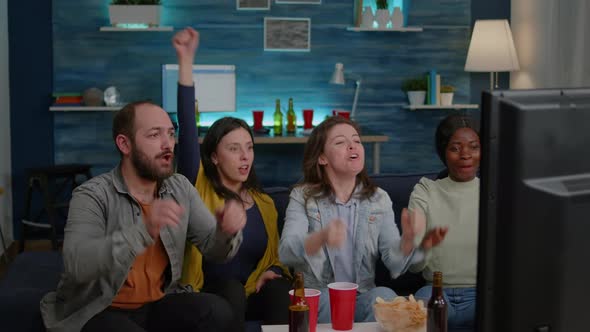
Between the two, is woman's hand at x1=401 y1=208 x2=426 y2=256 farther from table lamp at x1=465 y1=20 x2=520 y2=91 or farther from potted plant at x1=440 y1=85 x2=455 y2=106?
potted plant at x1=440 y1=85 x2=455 y2=106

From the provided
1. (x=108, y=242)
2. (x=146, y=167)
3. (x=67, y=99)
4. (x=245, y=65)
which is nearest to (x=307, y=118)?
(x=245, y=65)

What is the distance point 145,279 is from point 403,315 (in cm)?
88

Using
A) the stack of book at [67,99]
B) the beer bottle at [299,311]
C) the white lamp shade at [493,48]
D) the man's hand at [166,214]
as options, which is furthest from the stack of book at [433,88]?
the man's hand at [166,214]

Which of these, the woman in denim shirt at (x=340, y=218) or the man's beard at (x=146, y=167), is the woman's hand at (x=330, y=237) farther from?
the man's beard at (x=146, y=167)

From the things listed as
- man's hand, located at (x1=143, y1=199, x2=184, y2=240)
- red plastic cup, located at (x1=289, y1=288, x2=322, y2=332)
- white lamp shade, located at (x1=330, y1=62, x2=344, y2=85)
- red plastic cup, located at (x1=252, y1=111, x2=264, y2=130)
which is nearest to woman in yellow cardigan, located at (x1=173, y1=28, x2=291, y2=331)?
red plastic cup, located at (x1=289, y1=288, x2=322, y2=332)

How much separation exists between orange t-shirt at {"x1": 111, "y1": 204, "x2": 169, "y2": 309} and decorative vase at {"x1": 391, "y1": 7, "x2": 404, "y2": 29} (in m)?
4.07

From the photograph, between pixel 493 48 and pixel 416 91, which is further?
pixel 416 91

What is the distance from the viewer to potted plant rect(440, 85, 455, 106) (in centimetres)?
646

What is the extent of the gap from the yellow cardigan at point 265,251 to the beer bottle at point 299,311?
0.85 m

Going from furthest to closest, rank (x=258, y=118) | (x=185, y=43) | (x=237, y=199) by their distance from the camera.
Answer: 1. (x=258, y=118)
2. (x=237, y=199)
3. (x=185, y=43)

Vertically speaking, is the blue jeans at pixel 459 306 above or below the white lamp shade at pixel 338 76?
below

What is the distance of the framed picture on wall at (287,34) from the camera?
252 inches

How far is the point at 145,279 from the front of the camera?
2.62m

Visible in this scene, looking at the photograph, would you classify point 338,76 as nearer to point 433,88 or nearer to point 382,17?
point 382,17
